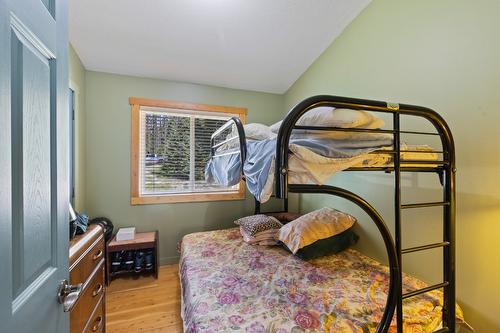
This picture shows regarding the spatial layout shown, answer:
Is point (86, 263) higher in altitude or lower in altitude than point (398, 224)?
lower

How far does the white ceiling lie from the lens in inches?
76.7

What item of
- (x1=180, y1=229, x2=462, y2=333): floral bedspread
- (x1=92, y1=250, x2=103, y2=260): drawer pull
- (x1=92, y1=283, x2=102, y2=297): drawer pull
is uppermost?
(x1=92, y1=250, x2=103, y2=260): drawer pull

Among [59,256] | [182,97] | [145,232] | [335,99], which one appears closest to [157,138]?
[182,97]

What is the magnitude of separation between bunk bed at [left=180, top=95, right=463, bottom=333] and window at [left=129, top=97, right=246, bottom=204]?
53.3 inches

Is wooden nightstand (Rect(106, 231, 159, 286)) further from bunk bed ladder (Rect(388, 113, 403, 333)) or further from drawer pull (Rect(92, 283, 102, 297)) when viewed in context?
bunk bed ladder (Rect(388, 113, 403, 333))

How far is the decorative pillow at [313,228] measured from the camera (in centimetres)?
196

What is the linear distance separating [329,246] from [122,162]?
99.5 inches

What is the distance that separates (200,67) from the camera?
273 centimetres

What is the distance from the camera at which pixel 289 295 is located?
1421 mm

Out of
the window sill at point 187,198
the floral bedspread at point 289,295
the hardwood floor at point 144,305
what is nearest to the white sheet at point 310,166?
the floral bedspread at point 289,295

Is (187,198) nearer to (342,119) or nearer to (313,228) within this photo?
(313,228)

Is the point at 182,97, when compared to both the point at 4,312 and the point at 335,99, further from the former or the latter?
the point at 4,312

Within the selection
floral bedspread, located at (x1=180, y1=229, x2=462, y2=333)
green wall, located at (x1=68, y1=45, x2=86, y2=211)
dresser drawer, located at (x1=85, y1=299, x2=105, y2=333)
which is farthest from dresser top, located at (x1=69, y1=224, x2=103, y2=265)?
green wall, located at (x1=68, y1=45, x2=86, y2=211)

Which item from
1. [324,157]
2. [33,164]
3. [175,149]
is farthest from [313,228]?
[175,149]
